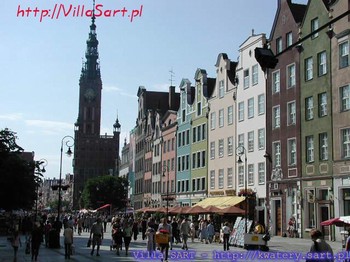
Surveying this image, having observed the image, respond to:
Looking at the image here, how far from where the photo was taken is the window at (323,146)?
4094 cm

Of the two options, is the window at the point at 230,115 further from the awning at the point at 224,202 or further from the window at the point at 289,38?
the window at the point at 289,38

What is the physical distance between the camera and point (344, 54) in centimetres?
3947

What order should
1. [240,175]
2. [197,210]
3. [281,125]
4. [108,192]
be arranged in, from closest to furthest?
[197,210] → [281,125] → [240,175] → [108,192]

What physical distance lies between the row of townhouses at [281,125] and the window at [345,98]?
7 centimetres

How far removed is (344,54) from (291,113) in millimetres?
7785

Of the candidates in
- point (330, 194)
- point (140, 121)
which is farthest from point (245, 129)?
point (140, 121)

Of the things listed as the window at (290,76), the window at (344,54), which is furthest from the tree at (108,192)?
the window at (344,54)

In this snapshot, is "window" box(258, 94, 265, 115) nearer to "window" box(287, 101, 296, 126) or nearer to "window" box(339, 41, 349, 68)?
"window" box(287, 101, 296, 126)

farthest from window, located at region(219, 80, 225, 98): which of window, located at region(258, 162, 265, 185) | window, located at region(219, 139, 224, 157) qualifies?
window, located at region(258, 162, 265, 185)

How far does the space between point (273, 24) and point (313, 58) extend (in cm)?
766

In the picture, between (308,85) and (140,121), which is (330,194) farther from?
(140,121)

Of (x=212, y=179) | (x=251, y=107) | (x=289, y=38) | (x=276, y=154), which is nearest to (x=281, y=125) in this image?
(x=276, y=154)

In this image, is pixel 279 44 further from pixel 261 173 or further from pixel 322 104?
pixel 261 173

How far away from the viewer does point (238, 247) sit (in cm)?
3331
